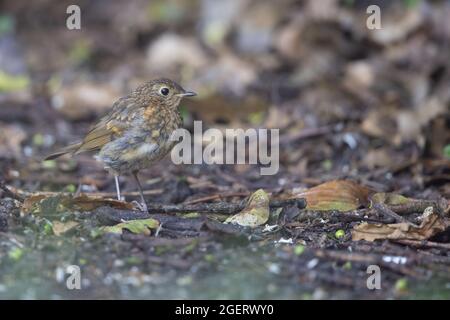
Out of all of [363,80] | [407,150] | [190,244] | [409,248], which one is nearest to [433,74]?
[363,80]

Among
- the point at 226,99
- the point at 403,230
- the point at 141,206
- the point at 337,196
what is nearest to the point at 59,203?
the point at 141,206

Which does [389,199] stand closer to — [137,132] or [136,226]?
[136,226]

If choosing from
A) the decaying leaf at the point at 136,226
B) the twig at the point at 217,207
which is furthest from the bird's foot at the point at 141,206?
the decaying leaf at the point at 136,226

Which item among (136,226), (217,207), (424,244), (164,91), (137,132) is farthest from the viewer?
(164,91)

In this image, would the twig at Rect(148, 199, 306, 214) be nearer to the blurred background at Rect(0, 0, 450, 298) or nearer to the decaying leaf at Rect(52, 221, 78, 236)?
the blurred background at Rect(0, 0, 450, 298)

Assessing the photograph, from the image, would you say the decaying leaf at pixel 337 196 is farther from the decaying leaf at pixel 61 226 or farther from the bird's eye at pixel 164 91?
the decaying leaf at pixel 61 226
